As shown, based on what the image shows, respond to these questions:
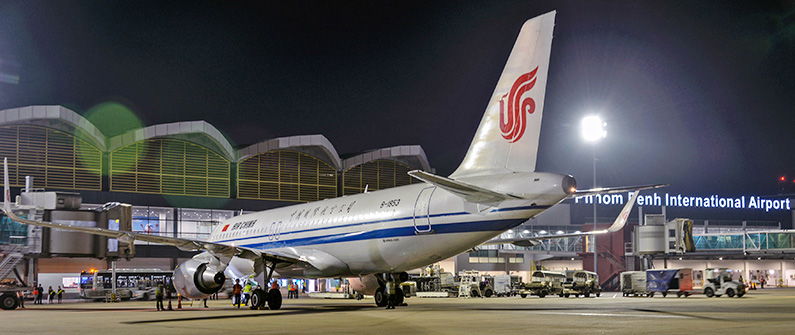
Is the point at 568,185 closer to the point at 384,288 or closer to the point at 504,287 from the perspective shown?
the point at 384,288

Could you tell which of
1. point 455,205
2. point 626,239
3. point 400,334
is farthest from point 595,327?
point 626,239

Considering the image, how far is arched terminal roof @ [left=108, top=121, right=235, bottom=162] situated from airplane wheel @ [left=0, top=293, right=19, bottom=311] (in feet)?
98.0

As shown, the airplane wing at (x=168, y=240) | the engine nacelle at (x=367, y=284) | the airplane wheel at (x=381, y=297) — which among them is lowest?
the airplane wheel at (x=381, y=297)

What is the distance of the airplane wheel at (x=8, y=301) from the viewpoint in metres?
33.9

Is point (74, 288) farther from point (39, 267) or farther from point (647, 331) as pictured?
point (647, 331)

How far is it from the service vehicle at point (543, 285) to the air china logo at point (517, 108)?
91.2 feet

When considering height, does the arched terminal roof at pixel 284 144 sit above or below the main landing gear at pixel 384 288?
above

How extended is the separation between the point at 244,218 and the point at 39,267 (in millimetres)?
34792

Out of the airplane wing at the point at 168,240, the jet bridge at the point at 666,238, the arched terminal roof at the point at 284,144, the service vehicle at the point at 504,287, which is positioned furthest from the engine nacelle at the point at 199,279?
the arched terminal roof at the point at 284,144

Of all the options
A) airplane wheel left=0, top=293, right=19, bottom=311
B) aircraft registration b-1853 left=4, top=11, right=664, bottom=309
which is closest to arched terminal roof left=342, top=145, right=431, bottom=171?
airplane wheel left=0, top=293, right=19, bottom=311

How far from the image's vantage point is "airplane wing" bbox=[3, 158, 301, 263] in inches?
875

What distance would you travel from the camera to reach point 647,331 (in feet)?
45.5

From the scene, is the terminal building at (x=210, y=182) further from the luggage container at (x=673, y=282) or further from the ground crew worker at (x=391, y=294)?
the ground crew worker at (x=391, y=294)

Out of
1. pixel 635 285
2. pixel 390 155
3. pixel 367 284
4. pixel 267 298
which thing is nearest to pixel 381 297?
pixel 367 284
